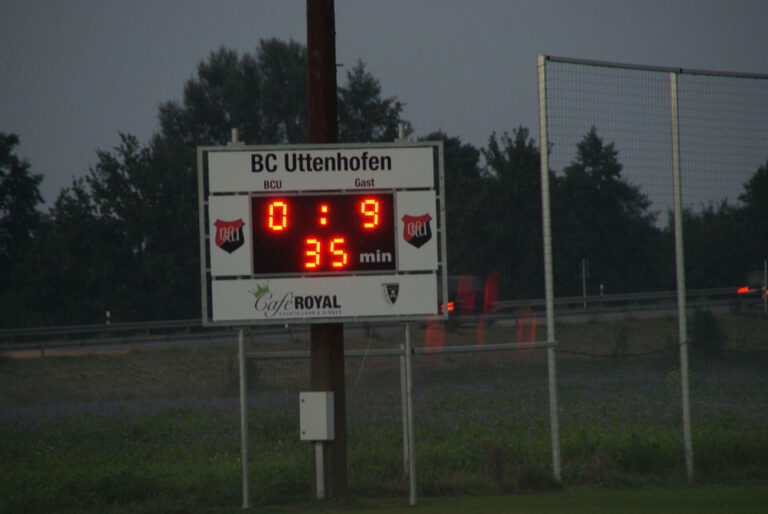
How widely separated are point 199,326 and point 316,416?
89.2ft

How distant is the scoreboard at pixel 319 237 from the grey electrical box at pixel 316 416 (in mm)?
884

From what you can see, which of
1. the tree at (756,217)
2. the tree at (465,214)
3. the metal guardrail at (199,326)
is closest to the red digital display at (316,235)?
the metal guardrail at (199,326)

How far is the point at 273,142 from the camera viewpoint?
5712cm

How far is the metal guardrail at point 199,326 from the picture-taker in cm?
1311

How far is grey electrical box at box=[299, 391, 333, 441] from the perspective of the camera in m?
10.9

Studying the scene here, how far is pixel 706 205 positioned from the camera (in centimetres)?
1315

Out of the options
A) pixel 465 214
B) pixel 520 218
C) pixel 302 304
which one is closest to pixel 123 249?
pixel 465 214

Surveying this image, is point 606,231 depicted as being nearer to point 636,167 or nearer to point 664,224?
point 664,224

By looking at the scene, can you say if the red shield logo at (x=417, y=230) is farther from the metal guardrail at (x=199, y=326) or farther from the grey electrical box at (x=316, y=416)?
the metal guardrail at (x=199, y=326)

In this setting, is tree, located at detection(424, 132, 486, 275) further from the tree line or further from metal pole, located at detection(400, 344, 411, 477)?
metal pole, located at detection(400, 344, 411, 477)

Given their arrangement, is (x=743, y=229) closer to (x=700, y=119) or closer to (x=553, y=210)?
(x=700, y=119)

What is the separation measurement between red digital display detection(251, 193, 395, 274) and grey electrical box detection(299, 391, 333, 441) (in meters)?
1.38

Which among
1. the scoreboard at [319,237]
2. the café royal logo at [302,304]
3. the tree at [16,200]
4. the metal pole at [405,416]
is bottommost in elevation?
the metal pole at [405,416]

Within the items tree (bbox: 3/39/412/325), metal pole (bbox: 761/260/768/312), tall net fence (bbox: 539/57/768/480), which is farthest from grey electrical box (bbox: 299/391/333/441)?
tree (bbox: 3/39/412/325)
